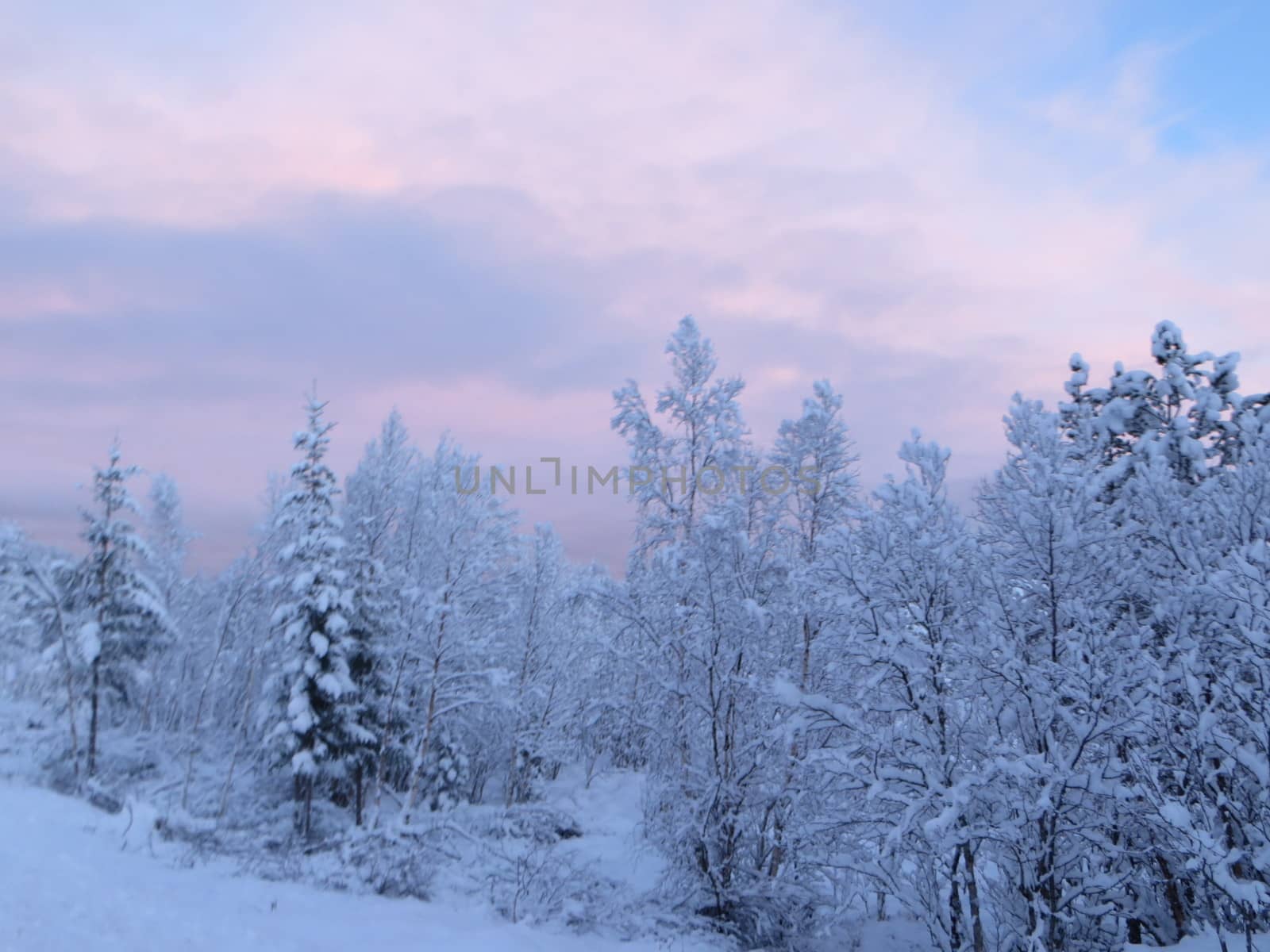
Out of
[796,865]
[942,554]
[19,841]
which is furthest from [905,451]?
[19,841]

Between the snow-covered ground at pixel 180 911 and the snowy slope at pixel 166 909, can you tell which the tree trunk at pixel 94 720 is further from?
the snowy slope at pixel 166 909

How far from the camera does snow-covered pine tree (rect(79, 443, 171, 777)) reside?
2530 centimetres

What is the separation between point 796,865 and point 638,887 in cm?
499

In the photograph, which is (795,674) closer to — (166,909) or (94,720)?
(166,909)

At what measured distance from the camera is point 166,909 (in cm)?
848

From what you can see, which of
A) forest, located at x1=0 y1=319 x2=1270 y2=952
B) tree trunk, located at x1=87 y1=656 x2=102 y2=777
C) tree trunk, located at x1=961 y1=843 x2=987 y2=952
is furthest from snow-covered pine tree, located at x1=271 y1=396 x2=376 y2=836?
tree trunk, located at x1=961 y1=843 x2=987 y2=952

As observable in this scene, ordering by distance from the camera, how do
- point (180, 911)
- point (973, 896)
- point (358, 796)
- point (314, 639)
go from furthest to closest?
point (358, 796) < point (314, 639) < point (973, 896) < point (180, 911)

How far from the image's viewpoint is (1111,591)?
10.8 metres

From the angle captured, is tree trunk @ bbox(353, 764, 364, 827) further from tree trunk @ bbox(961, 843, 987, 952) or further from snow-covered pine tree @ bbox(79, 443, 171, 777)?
tree trunk @ bbox(961, 843, 987, 952)

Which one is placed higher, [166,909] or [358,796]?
[166,909]

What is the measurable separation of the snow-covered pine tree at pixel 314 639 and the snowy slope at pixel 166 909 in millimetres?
7704

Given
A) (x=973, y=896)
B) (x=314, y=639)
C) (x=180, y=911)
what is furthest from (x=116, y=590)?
(x=973, y=896)

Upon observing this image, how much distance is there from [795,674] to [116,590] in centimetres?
2253

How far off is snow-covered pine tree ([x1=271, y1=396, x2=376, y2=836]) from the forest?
0.38 ft
